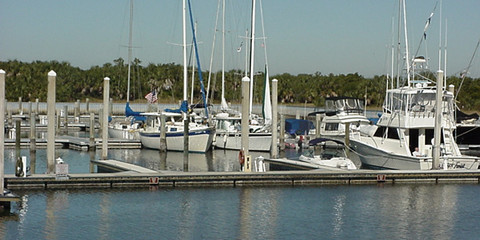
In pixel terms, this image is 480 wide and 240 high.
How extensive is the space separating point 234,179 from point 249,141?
18.1 meters

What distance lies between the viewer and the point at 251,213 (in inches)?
1216

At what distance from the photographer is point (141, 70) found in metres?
118

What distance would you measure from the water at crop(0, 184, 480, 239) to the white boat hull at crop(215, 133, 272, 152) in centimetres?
1738

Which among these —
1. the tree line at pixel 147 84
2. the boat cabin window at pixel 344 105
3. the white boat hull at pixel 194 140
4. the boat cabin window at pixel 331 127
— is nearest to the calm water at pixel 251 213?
the white boat hull at pixel 194 140

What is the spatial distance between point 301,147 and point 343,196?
2248 centimetres

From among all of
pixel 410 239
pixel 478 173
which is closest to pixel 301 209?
pixel 410 239

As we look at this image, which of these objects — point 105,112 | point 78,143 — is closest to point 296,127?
point 78,143

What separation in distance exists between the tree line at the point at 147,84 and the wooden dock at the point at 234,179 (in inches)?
2705

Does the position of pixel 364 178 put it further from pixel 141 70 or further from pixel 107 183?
pixel 141 70

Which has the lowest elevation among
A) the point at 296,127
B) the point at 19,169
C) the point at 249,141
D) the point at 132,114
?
the point at 19,169

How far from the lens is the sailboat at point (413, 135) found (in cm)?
4003

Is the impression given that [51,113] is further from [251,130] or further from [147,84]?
[147,84]

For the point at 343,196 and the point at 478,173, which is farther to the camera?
the point at 478,173

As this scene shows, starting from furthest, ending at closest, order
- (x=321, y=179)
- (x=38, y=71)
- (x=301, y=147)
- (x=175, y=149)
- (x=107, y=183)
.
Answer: (x=38, y=71)
(x=301, y=147)
(x=175, y=149)
(x=321, y=179)
(x=107, y=183)
